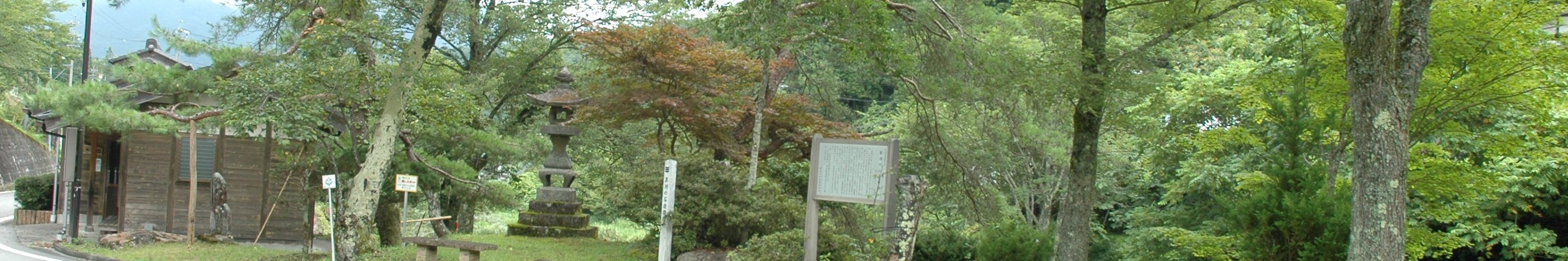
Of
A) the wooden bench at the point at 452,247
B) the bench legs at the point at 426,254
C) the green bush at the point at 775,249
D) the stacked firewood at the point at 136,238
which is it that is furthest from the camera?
the stacked firewood at the point at 136,238

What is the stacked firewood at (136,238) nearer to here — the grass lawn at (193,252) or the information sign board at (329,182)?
the grass lawn at (193,252)

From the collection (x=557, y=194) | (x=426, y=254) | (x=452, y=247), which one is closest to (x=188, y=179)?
(x=557, y=194)

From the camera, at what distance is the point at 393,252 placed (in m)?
13.2

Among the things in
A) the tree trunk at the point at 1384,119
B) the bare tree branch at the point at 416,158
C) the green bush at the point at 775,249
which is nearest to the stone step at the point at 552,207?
the bare tree branch at the point at 416,158

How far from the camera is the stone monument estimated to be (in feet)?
55.2

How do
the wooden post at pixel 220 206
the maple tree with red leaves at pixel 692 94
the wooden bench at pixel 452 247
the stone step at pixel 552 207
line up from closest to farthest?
the wooden bench at pixel 452 247
the wooden post at pixel 220 206
the maple tree with red leaves at pixel 692 94
the stone step at pixel 552 207

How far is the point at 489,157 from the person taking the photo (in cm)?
1778

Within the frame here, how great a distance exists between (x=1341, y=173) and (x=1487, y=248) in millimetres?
2152

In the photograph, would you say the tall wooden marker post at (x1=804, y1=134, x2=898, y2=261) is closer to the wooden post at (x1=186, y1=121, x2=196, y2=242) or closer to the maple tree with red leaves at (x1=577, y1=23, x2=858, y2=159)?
the maple tree with red leaves at (x1=577, y1=23, x2=858, y2=159)

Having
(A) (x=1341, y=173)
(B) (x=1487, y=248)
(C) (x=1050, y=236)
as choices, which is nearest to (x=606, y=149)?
(C) (x=1050, y=236)

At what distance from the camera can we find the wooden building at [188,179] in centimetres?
1542

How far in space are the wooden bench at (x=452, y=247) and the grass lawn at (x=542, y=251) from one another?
0.56 metres

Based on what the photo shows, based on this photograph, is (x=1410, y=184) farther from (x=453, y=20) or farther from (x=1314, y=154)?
(x=453, y=20)

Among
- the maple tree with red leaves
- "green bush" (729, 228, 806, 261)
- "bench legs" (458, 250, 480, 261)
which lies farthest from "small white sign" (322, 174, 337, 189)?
"green bush" (729, 228, 806, 261)
